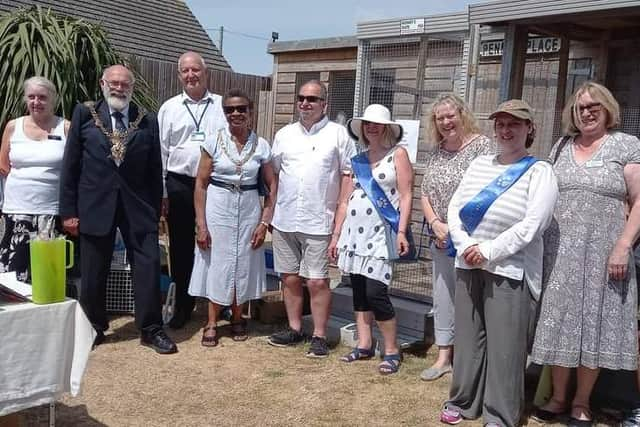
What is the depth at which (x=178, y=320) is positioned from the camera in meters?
4.69

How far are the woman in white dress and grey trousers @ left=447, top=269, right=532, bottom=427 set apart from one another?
149 cm

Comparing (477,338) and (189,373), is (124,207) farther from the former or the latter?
(477,338)

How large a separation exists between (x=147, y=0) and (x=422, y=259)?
1254cm

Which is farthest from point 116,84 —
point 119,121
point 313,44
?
point 313,44

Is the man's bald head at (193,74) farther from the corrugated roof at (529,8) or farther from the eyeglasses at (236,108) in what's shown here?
the corrugated roof at (529,8)

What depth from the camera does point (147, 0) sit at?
15.4m

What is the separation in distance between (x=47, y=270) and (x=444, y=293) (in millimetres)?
2150

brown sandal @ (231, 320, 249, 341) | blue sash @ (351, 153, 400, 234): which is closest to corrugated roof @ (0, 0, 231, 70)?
brown sandal @ (231, 320, 249, 341)

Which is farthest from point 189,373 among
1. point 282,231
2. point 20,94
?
point 20,94

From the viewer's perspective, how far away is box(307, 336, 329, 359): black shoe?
4145 mm

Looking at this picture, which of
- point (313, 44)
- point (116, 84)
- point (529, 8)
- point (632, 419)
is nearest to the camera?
point (632, 419)

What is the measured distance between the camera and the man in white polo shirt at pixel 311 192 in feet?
13.1

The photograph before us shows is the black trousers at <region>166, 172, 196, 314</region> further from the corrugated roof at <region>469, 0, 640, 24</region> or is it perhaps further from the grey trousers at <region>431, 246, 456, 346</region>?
the corrugated roof at <region>469, 0, 640, 24</region>

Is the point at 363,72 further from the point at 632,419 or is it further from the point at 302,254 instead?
the point at 632,419
